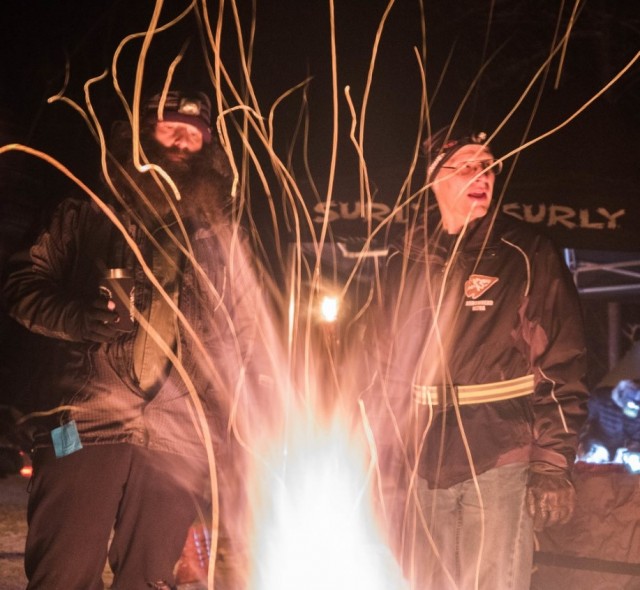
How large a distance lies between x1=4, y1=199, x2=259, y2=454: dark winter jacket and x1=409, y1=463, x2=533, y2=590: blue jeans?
3.31 ft

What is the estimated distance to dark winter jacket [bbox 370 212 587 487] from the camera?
3305mm

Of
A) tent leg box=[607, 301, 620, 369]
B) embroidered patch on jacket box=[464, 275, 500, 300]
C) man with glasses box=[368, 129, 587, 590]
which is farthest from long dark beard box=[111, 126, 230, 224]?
tent leg box=[607, 301, 620, 369]

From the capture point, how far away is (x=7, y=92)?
8992 millimetres

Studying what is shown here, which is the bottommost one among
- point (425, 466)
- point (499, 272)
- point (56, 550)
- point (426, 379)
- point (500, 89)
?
point (56, 550)

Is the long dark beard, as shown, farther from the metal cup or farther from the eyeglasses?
the eyeglasses

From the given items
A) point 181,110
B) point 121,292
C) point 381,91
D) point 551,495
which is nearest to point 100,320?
point 121,292

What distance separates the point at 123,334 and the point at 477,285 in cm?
144

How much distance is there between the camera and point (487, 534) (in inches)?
130

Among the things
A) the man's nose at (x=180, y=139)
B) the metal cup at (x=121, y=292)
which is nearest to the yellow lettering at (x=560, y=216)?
the man's nose at (x=180, y=139)

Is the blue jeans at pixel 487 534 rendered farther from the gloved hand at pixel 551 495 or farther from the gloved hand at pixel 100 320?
the gloved hand at pixel 100 320

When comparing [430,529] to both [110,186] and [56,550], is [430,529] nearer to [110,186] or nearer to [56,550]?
[56,550]

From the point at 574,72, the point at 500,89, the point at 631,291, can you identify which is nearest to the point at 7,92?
the point at 500,89

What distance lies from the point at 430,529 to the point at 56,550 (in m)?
1.49

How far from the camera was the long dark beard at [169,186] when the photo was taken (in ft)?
10.8
